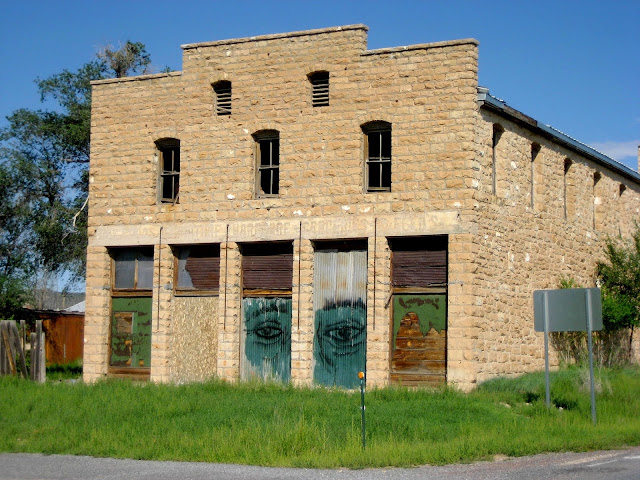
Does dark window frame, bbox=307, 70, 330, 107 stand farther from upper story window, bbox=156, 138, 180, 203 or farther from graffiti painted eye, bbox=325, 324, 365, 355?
graffiti painted eye, bbox=325, 324, 365, 355

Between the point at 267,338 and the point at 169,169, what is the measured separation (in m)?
5.25

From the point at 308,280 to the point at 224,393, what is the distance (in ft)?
11.2

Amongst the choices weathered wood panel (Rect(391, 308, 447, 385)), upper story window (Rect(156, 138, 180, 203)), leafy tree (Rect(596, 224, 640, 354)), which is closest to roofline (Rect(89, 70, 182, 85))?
upper story window (Rect(156, 138, 180, 203))

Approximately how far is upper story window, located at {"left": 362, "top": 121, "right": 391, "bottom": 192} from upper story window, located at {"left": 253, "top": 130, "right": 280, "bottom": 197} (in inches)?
89.9

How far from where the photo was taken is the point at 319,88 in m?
22.3

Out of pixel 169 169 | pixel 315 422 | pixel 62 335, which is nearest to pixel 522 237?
pixel 315 422

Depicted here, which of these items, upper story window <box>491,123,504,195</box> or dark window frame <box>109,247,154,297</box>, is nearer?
upper story window <box>491,123,504,195</box>

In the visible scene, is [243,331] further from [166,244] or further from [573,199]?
[573,199]

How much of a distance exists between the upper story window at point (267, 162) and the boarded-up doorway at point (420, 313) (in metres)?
3.51

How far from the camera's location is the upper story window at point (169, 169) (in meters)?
24.0

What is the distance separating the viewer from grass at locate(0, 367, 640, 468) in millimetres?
14234

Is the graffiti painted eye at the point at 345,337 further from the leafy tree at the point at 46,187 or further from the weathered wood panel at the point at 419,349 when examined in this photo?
the leafy tree at the point at 46,187

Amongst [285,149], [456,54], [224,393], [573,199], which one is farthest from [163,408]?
[573,199]

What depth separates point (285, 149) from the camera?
22.3 meters
